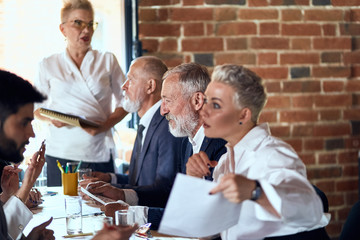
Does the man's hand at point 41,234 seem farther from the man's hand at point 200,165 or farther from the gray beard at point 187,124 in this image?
the gray beard at point 187,124

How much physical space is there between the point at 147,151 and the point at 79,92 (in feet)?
2.82

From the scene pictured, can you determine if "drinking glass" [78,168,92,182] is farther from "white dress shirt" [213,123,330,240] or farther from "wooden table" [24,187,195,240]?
"white dress shirt" [213,123,330,240]

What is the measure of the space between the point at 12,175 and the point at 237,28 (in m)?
1.92

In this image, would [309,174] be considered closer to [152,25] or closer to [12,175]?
[152,25]

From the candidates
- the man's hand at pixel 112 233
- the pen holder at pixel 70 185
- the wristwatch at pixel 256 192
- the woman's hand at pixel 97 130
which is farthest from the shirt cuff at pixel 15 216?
the woman's hand at pixel 97 130

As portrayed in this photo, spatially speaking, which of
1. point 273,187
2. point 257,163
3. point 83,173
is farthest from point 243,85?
point 83,173

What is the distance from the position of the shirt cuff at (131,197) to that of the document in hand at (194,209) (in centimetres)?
105

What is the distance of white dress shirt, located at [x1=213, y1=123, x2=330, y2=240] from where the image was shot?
4.42 feet

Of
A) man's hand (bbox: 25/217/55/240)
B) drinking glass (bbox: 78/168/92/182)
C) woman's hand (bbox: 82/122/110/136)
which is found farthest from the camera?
woman's hand (bbox: 82/122/110/136)

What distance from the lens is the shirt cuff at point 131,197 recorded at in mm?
2406

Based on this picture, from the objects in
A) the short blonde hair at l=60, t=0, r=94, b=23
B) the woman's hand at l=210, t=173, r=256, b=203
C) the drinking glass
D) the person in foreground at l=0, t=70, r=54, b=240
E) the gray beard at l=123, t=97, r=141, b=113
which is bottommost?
the drinking glass

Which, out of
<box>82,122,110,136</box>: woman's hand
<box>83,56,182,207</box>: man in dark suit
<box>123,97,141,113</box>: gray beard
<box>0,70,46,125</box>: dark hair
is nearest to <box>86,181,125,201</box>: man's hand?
<box>83,56,182,207</box>: man in dark suit

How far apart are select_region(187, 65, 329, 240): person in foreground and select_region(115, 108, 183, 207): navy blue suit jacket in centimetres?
80

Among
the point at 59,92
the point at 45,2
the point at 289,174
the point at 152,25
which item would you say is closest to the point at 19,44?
the point at 45,2
